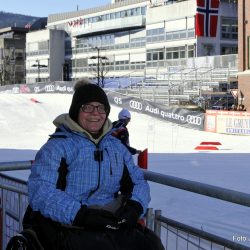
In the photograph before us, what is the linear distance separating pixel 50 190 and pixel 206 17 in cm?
5173

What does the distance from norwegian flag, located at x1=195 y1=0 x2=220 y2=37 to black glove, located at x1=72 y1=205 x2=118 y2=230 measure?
49.7 metres

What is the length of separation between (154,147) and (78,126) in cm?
2104

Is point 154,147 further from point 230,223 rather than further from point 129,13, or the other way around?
point 129,13

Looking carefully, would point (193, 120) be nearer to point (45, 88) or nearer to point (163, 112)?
point (163, 112)

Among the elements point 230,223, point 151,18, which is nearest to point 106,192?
point 230,223

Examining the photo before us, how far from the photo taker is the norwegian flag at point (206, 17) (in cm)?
5176

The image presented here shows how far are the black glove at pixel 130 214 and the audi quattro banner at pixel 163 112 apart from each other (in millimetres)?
28779

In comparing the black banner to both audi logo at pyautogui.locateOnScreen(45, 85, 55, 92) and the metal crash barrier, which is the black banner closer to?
audi logo at pyautogui.locateOnScreen(45, 85, 55, 92)

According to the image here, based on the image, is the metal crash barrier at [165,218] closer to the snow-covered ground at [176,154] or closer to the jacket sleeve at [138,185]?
the jacket sleeve at [138,185]

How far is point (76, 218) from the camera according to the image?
3148 mm

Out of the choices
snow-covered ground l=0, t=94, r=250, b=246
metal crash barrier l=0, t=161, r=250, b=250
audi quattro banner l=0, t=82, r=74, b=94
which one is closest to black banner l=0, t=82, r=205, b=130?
snow-covered ground l=0, t=94, r=250, b=246

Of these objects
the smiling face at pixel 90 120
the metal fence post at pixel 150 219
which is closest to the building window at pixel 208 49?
the metal fence post at pixel 150 219

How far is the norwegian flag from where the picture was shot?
5176 centimetres

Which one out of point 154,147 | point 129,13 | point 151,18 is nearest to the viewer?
point 154,147
